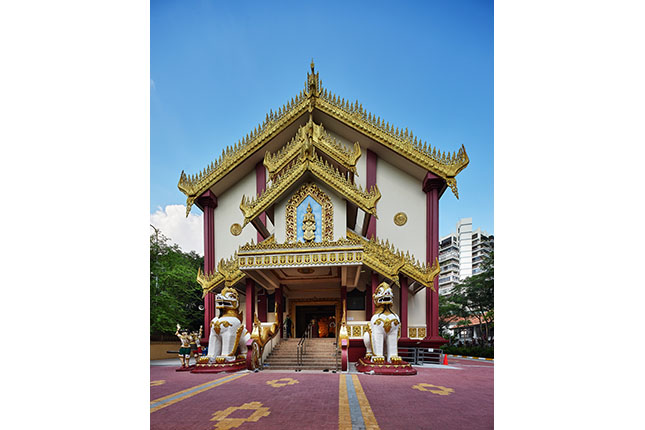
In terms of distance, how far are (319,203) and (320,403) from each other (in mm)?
6514

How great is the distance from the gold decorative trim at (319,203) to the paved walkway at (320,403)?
13.9ft

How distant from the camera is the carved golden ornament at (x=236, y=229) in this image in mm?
14730

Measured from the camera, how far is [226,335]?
9.27 m

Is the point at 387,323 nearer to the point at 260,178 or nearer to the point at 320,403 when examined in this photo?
the point at 320,403

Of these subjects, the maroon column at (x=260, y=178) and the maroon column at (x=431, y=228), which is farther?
the maroon column at (x=260, y=178)

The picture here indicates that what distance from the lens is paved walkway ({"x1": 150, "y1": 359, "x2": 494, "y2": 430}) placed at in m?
3.91

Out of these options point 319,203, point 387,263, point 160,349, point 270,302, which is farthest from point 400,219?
point 160,349

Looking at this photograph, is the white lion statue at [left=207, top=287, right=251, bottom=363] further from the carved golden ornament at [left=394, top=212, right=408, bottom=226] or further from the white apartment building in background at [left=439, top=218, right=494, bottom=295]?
the white apartment building in background at [left=439, top=218, right=494, bottom=295]

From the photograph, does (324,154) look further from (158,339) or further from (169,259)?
(158,339)

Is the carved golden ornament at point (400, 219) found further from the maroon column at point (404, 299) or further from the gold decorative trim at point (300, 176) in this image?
the gold decorative trim at point (300, 176)

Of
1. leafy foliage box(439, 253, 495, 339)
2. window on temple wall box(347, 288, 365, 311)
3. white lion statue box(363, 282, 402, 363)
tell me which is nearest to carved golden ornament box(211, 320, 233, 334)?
white lion statue box(363, 282, 402, 363)

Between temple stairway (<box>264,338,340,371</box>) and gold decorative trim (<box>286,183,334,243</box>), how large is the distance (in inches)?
137

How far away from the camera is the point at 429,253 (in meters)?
13.1

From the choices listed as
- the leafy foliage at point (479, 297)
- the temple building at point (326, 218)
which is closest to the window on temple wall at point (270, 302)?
the temple building at point (326, 218)
